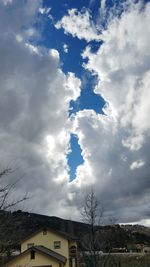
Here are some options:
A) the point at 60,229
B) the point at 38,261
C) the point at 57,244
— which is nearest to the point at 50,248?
the point at 57,244

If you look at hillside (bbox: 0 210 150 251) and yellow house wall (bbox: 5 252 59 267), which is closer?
hillside (bbox: 0 210 150 251)

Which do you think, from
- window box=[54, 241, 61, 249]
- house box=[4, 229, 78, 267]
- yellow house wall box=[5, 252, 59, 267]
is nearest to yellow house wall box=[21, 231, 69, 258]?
house box=[4, 229, 78, 267]

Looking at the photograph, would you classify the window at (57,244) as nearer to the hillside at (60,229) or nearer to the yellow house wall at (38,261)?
the hillside at (60,229)

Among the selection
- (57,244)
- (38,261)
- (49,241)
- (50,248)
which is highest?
(49,241)

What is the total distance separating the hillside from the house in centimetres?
139

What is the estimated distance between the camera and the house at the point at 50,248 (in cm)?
4962

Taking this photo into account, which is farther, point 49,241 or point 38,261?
point 49,241

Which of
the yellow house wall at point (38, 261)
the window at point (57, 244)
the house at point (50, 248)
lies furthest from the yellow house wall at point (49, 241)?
the yellow house wall at point (38, 261)

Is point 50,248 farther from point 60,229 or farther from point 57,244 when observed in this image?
point 60,229

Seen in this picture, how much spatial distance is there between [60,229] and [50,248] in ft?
84.4

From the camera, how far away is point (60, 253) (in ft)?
182

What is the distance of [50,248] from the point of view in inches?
2205

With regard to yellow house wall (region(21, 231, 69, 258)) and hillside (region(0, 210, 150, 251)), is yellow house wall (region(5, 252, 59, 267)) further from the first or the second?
yellow house wall (region(21, 231, 69, 258))

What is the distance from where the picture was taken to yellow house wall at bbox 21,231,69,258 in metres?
55.6
